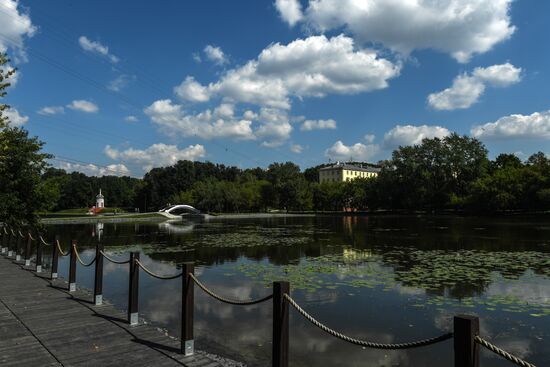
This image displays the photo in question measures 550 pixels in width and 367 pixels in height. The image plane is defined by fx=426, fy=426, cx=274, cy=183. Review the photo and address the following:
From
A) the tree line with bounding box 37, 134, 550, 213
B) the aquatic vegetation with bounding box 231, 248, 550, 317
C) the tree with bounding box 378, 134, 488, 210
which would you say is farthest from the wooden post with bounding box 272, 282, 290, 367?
the tree with bounding box 378, 134, 488, 210

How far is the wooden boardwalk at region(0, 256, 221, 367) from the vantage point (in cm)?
557

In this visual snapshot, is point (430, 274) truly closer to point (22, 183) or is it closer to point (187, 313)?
point (187, 313)

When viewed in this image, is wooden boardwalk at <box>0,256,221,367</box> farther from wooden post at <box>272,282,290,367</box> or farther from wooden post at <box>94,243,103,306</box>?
wooden post at <box>272,282,290,367</box>

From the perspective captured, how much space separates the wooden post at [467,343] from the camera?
3.10 m

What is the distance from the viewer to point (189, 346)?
5871 millimetres

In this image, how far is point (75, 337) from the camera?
6.51m

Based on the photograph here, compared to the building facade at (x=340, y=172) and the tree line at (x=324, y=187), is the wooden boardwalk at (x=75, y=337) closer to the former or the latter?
the tree line at (x=324, y=187)

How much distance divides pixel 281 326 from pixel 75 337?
364 centimetres

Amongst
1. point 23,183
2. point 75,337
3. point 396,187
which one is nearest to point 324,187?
point 396,187

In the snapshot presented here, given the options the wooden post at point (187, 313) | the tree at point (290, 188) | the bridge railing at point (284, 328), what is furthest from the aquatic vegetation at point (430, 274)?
the tree at point (290, 188)

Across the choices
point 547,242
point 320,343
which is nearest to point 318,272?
point 320,343

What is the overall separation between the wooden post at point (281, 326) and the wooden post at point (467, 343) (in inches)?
80.3

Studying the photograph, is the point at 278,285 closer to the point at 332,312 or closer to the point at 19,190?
Result: the point at 332,312

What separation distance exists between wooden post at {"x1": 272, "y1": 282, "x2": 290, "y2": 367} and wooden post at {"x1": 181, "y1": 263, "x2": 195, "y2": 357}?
1.56m
